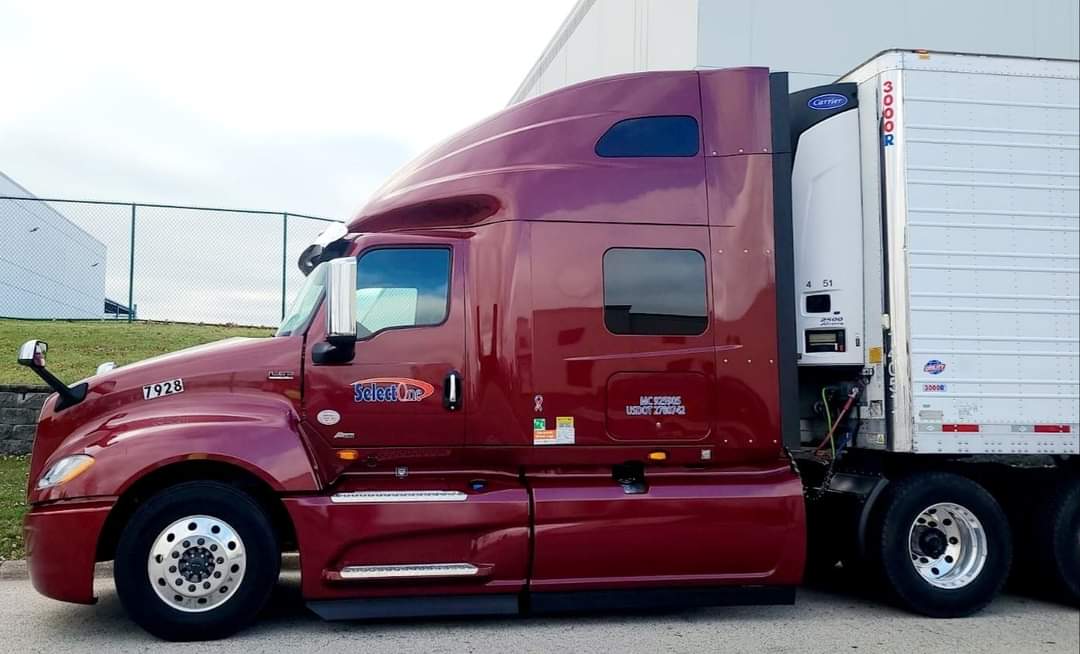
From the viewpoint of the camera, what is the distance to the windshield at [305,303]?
5980 mm

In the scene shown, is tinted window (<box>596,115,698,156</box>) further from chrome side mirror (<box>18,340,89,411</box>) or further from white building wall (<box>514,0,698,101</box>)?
white building wall (<box>514,0,698,101</box>)

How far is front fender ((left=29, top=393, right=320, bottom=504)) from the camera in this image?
5305 mm

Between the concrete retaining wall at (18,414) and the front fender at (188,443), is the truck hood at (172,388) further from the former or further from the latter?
the concrete retaining wall at (18,414)

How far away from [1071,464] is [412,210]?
510 cm

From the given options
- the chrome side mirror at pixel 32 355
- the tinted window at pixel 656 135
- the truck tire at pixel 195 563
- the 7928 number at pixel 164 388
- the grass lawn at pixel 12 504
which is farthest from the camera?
the grass lawn at pixel 12 504

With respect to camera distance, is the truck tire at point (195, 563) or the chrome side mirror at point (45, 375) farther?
the chrome side mirror at point (45, 375)

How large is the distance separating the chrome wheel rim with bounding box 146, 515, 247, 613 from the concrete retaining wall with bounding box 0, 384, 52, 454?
6610mm

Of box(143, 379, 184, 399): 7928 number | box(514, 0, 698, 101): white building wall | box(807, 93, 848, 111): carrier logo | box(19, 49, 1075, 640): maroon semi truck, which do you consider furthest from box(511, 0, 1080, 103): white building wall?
box(143, 379, 184, 399): 7928 number

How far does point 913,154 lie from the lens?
19.9 feet

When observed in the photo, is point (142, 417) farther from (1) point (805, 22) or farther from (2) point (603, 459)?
A: (1) point (805, 22)

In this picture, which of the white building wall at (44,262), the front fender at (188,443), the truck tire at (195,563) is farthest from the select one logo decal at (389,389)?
the white building wall at (44,262)

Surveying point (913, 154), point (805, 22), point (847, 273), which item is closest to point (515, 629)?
point (847, 273)

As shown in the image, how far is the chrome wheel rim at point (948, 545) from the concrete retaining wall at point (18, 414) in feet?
32.0

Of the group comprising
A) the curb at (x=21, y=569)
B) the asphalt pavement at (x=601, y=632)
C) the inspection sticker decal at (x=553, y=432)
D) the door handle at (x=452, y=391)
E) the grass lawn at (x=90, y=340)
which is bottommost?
the asphalt pavement at (x=601, y=632)
